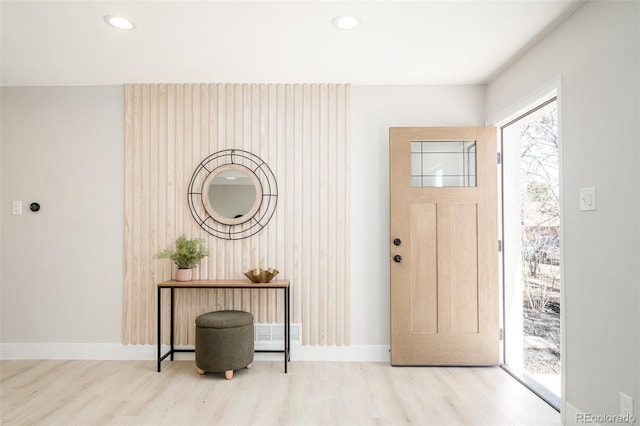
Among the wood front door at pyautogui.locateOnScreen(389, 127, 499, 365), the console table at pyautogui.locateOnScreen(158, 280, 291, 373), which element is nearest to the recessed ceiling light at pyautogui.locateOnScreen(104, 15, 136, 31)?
the console table at pyautogui.locateOnScreen(158, 280, 291, 373)

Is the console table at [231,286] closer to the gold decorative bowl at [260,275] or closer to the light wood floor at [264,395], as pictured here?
the gold decorative bowl at [260,275]

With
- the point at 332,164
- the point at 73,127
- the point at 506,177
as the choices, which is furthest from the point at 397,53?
the point at 73,127

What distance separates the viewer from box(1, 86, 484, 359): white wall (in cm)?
357

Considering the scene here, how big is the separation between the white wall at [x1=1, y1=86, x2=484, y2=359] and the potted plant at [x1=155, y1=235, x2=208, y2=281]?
624 millimetres

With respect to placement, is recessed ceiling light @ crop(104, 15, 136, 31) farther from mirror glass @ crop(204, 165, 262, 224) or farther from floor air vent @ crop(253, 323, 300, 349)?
floor air vent @ crop(253, 323, 300, 349)

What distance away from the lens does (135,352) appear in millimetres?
3545

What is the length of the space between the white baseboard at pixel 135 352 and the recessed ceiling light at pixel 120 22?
2595 mm

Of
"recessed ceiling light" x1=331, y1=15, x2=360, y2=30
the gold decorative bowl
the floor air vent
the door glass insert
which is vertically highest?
"recessed ceiling light" x1=331, y1=15, x2=360, y2=30

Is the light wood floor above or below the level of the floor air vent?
below

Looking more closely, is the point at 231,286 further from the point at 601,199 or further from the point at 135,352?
the point at 601,199

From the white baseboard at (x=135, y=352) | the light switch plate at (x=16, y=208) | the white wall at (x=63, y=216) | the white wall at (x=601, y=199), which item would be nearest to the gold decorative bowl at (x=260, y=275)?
the white baseboard at (x=135, y=352)

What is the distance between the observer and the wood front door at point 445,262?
332cm

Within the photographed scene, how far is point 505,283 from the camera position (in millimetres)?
3396

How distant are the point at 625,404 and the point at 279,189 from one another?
271 cm
